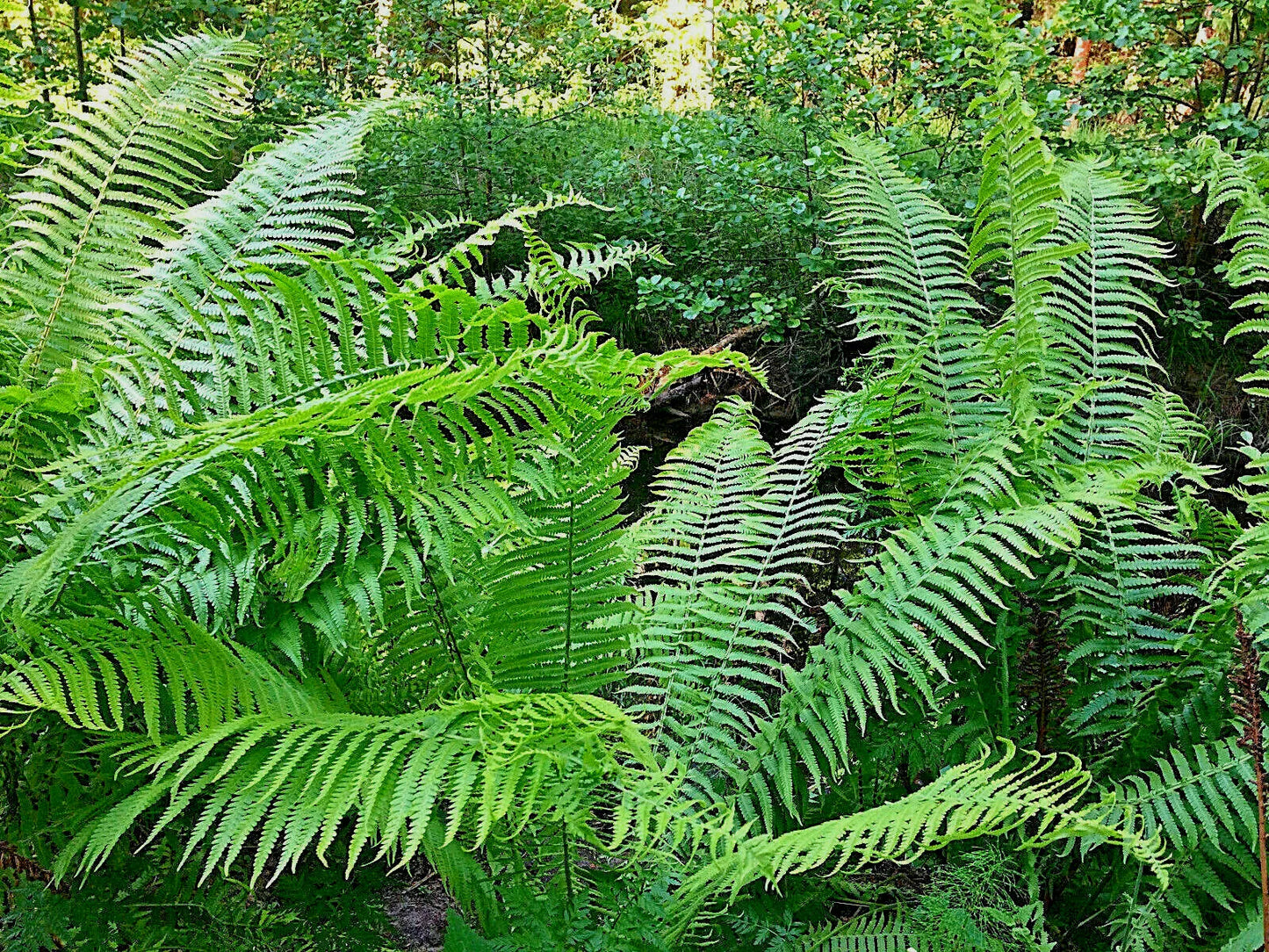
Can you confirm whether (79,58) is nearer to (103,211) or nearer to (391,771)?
(103,211)

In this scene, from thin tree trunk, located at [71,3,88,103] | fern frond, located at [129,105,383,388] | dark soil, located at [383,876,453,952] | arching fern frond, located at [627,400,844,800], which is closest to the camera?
fern frond, located at [129,105,383,388]

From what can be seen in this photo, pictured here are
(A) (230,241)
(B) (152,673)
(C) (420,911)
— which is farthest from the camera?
(C) (420,911)

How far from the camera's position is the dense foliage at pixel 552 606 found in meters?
1.26

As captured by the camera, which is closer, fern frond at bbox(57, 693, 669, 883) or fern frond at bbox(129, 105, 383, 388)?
fern frond at bbox(57, 693, 669, 883)

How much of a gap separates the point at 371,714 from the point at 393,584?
182 millimetres

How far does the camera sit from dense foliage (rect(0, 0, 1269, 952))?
1.26m

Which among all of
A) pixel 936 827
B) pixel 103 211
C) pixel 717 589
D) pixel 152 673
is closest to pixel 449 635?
pixel 152 673

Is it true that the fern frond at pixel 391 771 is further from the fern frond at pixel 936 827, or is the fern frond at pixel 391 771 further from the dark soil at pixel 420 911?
the dark soil at pixel 420 911

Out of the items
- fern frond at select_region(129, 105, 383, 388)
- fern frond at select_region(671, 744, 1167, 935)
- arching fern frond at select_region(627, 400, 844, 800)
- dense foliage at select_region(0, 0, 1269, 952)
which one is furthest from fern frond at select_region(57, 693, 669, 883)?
fern frond at select_region(129, 105, 383, 388)

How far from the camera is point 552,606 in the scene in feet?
5.24

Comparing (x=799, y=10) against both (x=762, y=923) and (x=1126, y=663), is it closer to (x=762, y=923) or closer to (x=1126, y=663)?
(x=1126, y=663)

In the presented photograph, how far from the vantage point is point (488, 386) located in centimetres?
118

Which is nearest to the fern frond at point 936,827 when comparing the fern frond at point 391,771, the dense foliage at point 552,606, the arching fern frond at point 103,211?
the dense foliage at point 552,606

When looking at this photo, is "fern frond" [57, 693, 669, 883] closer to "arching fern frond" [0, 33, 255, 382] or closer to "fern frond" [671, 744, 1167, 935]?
"fern frond" [671, 744, 1167, 935]
